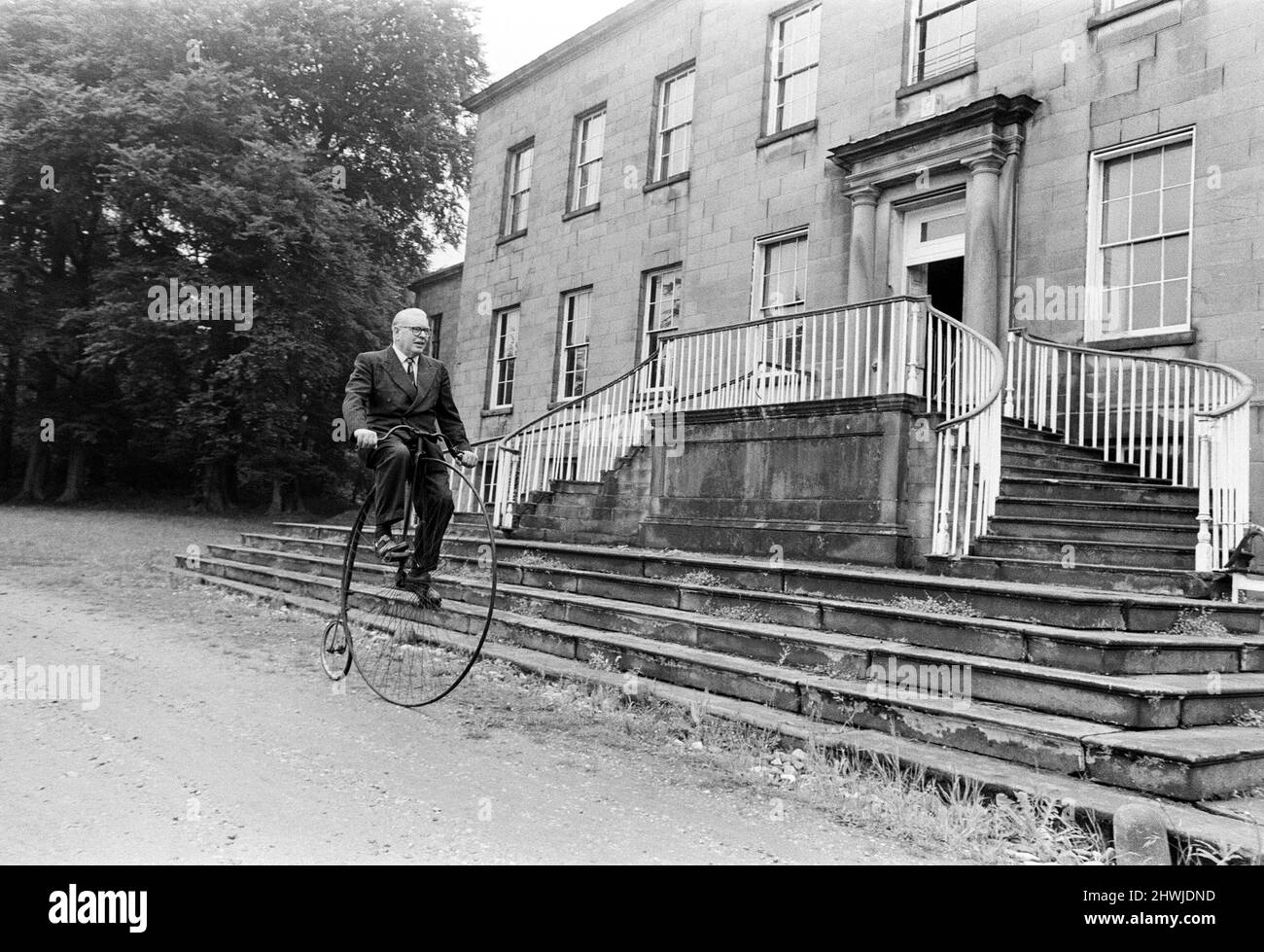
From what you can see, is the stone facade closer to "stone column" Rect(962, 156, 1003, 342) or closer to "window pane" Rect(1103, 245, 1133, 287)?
"stone column" Rect(962, 156, 1003, 342)

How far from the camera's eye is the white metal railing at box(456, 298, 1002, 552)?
313 inches

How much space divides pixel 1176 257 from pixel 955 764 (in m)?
7.93

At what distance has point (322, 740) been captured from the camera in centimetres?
474

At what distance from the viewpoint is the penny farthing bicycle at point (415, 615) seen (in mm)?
5594

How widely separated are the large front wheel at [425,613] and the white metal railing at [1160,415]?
16.9 feet

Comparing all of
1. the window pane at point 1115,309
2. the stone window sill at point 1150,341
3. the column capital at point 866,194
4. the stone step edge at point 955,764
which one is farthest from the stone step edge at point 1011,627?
the column capital at point 866,194

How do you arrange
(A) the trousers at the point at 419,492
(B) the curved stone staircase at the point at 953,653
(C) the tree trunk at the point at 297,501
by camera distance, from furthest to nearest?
(C) the tree trunk at the point at 297,501
(A) the trousers at the point at 419,492
(B) the curved stone staircase at the point at 953,653

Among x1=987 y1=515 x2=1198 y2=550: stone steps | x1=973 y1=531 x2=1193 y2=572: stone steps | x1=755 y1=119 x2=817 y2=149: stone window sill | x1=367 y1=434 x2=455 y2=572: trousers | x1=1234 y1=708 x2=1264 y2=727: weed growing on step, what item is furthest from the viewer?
x1=755 y1=119 x2=817 y2=149: stone window sill

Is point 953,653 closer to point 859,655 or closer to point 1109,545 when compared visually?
point 859,655

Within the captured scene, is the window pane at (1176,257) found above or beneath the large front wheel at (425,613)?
above

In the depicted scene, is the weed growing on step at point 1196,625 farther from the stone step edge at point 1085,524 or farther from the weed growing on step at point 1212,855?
the weed growing on step at point 1212,855

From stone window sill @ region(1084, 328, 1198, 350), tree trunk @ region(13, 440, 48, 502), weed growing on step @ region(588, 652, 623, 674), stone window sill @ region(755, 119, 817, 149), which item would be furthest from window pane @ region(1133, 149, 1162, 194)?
tree trunk @ region(13, 440, 48, 502)

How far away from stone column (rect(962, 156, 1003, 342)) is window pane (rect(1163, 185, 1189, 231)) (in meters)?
1.78
